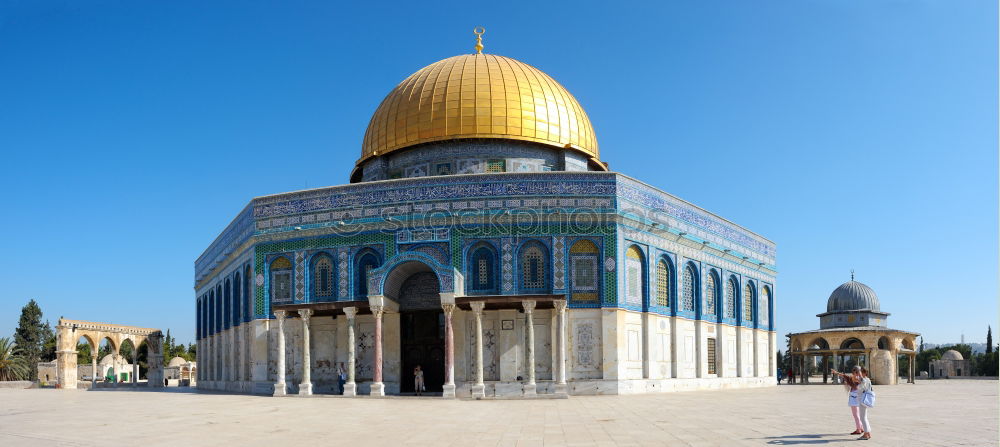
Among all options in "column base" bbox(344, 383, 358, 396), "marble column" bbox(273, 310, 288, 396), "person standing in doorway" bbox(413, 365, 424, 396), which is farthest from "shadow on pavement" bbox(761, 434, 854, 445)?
"marble column" bbox(273, 310, 288, 396)

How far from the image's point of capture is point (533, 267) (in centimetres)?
2539

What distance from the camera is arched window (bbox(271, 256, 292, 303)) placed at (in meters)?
27.5

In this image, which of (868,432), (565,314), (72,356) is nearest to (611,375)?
(565,314)

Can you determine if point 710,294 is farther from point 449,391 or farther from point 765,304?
point 449,391

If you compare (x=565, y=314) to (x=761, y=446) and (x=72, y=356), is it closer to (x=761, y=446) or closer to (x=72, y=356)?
(x=761, y=446)

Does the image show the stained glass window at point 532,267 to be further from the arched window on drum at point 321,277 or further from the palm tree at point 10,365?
the palm tree at point 10,365

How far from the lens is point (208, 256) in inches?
1485

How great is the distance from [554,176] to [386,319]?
6.64 meters

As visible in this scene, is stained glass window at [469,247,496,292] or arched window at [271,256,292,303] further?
arched window at [271,256,292,303]

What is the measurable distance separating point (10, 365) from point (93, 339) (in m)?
12.8

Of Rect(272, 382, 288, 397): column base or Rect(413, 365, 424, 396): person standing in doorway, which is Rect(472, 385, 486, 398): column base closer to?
Rect(413, 365, 424, 396): person standing in doorway

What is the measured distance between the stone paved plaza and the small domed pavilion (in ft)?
60.0

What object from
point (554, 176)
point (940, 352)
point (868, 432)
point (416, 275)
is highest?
point (554, 176)

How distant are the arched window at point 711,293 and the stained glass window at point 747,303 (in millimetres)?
2763
